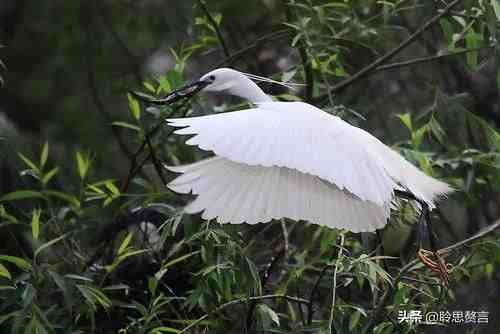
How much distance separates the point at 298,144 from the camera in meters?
1.91

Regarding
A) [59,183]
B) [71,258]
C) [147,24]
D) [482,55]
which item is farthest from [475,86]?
[71,258]

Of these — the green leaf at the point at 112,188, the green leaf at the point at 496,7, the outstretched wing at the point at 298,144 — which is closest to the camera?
the outstretched wing at the point at 298,144

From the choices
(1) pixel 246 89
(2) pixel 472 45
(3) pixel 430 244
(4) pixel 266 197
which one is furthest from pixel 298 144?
(2) pixel 472 45

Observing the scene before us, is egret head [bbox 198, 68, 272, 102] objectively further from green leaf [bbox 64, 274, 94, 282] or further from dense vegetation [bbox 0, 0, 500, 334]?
green leaf [bbox 64, 274, 94, 282]

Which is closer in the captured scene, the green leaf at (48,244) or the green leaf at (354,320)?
the green leaf at (354,320)

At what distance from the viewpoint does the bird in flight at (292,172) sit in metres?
1.86

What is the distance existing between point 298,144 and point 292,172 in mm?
156

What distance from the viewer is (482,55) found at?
3.06m

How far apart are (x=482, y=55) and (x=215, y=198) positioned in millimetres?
1470

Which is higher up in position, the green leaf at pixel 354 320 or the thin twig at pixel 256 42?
the thin twig at pixel 256 42

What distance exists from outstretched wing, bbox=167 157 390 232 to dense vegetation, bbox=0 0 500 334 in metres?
0.09

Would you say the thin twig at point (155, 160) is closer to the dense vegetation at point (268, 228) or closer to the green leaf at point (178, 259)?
the dense vegetation at point (268, 228)

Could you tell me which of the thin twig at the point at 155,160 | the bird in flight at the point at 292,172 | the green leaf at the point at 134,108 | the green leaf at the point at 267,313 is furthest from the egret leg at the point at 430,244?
the green leaf at the point at 134,108

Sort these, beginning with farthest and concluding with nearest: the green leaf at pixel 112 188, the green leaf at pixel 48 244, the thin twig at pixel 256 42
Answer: the thin twig at pixel 256 42, the green leaf at pixel 112 188, the green leaf at pixel 48 244
